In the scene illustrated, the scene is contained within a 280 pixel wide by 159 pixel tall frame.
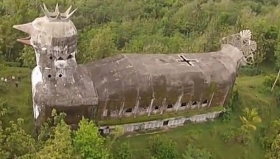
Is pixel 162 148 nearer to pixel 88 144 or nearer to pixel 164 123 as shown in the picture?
pixel 164 123

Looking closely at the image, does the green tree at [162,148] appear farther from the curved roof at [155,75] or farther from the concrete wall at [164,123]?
the curved roof at [155,75]

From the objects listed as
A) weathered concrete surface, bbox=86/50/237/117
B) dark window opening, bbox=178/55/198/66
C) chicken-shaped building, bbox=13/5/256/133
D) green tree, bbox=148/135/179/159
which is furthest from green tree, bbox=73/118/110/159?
dark window opening, bbox=178/55/198/66

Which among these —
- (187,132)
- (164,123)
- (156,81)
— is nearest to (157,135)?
(164,123)

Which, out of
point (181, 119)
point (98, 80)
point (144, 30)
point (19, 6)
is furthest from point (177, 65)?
point (144, 30)

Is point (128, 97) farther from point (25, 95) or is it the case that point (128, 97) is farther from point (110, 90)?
point (25, 95)

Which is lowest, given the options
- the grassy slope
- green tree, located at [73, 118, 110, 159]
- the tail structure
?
the grassy slope

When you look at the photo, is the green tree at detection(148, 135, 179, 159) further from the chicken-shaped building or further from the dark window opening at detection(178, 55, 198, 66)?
the dark window opening at detection(178, 55, 198, 66)
